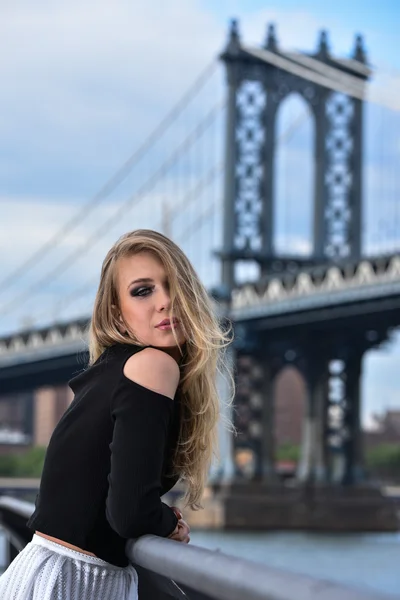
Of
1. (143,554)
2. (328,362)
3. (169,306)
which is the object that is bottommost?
(143,554)

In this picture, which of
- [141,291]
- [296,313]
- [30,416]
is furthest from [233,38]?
[30,416]

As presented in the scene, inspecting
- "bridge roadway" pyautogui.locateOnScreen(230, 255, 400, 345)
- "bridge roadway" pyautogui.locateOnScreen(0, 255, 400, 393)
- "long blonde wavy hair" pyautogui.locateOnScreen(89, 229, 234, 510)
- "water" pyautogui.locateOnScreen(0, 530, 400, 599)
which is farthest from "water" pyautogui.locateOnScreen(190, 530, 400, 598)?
"long blonde wavy hair" pyautogui.locateOnScreen(89, 229, 234, 510)

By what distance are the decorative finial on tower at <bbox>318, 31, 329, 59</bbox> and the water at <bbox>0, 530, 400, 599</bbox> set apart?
53.5ft

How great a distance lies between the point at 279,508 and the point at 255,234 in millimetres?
8350

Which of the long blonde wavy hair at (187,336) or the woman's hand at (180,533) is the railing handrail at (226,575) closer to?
the woman's hand at (180,533)

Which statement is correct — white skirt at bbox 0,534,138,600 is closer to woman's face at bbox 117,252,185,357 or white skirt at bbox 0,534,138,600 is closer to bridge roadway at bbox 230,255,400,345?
woman's face at bbox 117,252,185,357

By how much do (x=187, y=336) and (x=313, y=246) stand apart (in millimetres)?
46474

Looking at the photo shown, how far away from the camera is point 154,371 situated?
2348 mm

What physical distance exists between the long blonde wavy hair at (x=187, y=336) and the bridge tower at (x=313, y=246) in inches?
1697

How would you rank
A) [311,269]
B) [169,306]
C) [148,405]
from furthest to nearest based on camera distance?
[311,269] → [169,306] → [148,405]

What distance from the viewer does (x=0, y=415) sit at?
116m

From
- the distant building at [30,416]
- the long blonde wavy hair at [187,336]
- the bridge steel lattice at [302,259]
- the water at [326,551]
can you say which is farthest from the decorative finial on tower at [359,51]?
the long blonde wavy hair at [187,336]

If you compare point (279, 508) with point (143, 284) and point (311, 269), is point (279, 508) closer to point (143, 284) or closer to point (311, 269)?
point (311, 269)

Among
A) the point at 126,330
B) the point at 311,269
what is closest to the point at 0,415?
the point at 311,269
